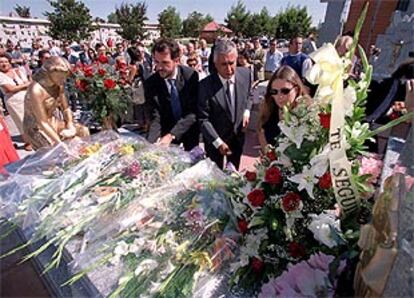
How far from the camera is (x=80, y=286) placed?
1.39 meters

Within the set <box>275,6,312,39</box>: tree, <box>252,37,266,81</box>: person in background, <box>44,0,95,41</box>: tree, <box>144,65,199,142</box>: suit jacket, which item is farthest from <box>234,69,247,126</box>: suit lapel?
<box>275,6,312,39</box>: tree

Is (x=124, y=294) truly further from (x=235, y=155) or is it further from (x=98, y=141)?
(x=235, y=155)

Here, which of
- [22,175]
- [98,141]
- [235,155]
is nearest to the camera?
[22,175]

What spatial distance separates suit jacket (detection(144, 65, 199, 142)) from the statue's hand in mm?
619

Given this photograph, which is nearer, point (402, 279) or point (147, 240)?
point (402, 279)

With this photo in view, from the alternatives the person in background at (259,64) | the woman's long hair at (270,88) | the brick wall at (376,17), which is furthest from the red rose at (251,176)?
the brick wall at (376,17)

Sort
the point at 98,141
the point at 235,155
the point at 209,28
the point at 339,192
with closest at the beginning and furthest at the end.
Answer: the point at 339,192 → the point at 98,141 → the point at 235,155 → the point at 209,28

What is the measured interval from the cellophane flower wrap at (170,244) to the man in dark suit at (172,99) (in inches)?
49.9

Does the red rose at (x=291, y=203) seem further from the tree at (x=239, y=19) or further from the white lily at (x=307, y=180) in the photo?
the tree at (x=239, y=19)

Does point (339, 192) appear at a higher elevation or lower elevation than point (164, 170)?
higher

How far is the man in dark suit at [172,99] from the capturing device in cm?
278

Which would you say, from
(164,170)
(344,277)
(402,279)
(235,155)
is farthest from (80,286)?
(235,155)

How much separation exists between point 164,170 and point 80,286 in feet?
2.28

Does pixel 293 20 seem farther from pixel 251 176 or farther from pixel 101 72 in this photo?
pixel 251 176
